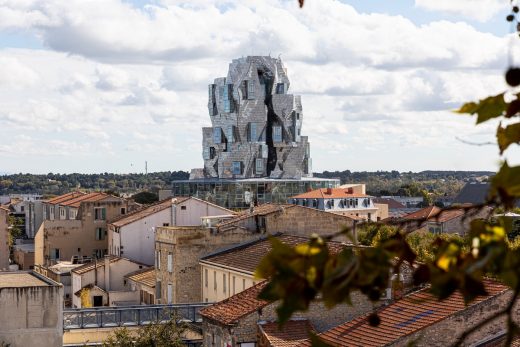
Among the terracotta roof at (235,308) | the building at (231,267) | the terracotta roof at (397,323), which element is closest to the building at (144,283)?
the building at (231,267)

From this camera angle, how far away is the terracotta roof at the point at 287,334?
25.8m

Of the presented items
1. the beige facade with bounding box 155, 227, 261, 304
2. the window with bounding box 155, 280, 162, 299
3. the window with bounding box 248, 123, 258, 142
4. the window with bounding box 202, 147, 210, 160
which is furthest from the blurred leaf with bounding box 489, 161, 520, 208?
the window with bounding box 202, 147, 210, 160

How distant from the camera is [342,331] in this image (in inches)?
928

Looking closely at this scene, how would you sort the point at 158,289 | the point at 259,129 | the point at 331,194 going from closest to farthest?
1. the point at 158,289
2. the point at 331,194
3. the point at 259,129

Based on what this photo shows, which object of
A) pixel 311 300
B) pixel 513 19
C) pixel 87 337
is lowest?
pixel 87 337

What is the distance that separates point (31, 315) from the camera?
30.3m

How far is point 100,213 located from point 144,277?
→ 2121 cm

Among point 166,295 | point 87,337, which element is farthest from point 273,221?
point 87,337

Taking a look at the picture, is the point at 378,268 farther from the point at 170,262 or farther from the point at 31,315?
the point at 170,262

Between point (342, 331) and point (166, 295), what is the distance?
1933 cm

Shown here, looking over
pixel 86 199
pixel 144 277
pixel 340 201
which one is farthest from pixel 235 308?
pixel 340 201

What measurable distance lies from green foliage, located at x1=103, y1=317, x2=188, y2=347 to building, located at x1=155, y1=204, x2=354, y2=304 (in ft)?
24.1

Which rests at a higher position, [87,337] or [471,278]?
[471,278]

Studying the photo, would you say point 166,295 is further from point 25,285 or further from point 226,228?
point 25,285
